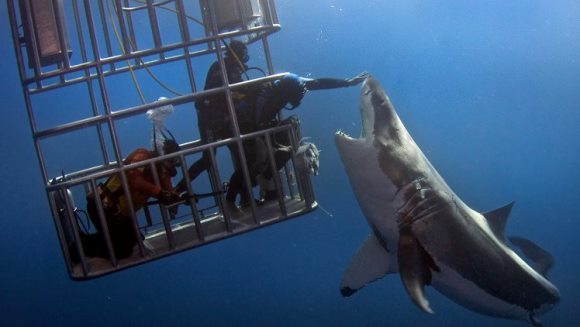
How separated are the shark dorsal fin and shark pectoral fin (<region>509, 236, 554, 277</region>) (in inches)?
12.9

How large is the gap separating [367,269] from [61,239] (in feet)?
9.92

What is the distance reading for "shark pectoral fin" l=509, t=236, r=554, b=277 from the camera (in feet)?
15.9

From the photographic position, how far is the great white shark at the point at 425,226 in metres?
4.25

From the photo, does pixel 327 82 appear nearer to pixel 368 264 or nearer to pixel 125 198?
pixel 368 264

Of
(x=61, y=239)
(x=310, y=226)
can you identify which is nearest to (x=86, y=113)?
(x=310, y=226)

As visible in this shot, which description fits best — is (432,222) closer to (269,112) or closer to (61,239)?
(269,112)

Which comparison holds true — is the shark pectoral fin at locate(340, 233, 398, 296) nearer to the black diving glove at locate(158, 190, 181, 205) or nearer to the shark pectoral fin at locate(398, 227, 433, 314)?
the shark pectoral fin at locate(398, 227, 433, 314)

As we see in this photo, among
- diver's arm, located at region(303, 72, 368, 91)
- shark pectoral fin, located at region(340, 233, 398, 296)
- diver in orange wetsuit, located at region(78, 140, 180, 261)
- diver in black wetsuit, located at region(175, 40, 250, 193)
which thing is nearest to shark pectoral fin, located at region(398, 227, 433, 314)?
shark pectoral fin, located at region(340, 233, 398, 296)

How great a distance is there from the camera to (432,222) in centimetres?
431

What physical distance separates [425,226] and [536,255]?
58.8 inches

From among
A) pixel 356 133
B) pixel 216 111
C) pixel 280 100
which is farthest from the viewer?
pixel 356 133

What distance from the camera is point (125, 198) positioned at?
161 inches

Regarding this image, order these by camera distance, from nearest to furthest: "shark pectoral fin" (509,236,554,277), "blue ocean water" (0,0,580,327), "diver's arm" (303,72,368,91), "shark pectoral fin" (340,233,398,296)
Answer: "diver's arm" (303,72,368,91) < "shark pectoral fin" (509,236,554,277) < "shark pectoral fin" (340,233,398,296) < "blue ocean water" (0,0,580,327)

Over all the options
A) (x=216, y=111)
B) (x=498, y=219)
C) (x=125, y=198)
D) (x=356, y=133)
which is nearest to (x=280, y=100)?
(x=216, y=111)
